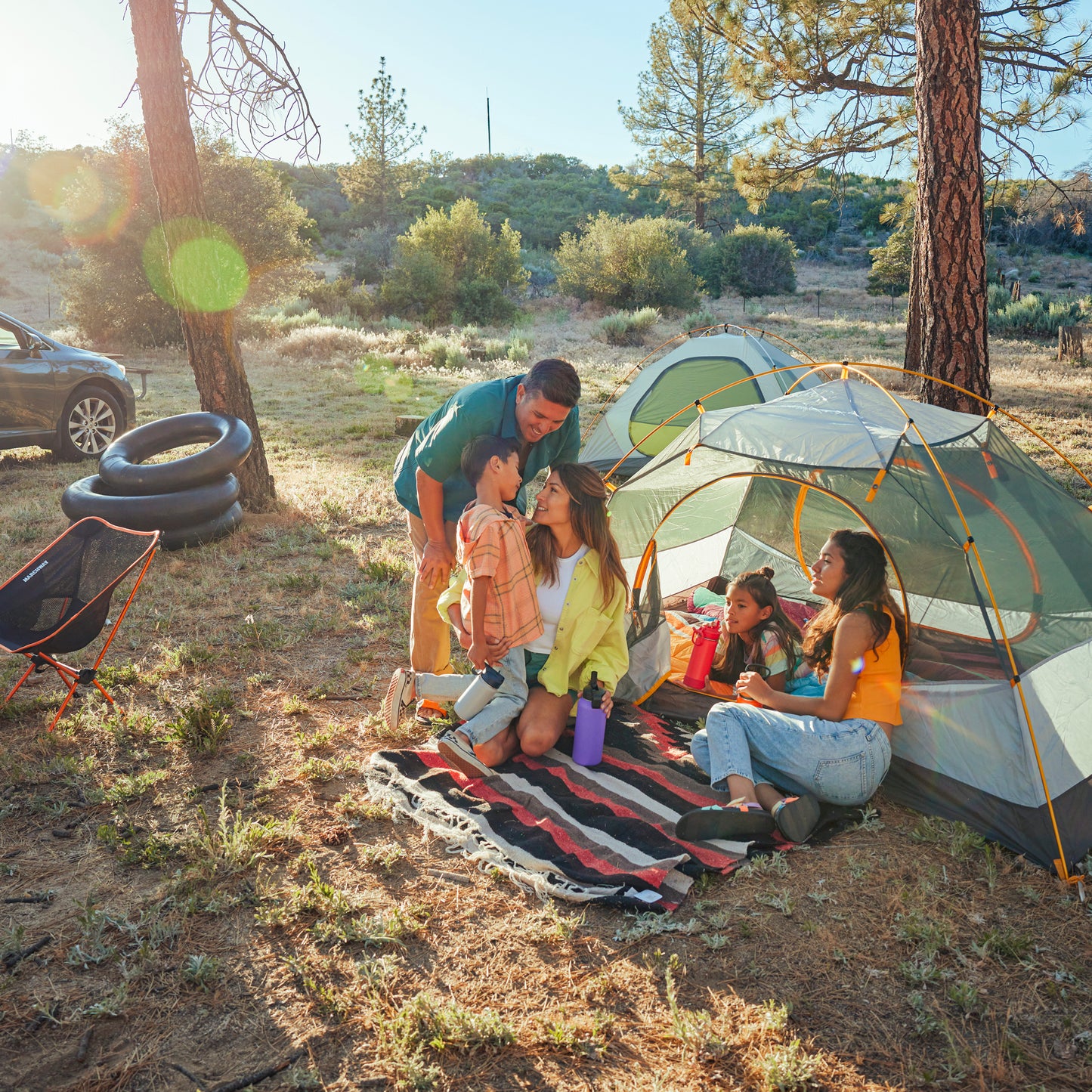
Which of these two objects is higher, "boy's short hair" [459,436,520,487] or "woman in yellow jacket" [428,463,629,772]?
"boy's short hair" [459,436,520,487]

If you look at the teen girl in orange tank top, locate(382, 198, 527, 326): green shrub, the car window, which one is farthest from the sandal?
locate(382, 198, 527, 326): green shrub

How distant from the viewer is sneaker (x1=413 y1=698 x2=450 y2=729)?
13.5ft

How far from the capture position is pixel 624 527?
509 centimetres

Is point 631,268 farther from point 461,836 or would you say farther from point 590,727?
point 461,836

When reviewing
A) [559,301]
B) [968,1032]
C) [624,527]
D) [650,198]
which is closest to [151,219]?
[559,301]

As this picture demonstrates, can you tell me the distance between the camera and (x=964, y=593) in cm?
354

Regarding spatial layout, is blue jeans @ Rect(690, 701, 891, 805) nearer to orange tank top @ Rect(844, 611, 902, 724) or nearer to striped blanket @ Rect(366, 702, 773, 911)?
orange tank top @ Rect(844, 611, 902, 724)

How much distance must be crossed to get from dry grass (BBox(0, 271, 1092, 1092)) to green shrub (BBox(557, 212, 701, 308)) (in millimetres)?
21884

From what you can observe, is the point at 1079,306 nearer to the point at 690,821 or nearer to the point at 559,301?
the point at 559,301

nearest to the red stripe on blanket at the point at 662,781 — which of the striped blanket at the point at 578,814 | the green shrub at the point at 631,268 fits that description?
the striped blanket at the point at 578,814

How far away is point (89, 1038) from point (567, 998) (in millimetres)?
1280

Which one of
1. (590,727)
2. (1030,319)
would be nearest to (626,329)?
(1030,319)

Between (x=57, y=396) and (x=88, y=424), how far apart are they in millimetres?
511

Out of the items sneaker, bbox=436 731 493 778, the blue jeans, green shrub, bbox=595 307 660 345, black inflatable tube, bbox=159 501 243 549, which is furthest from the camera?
green shrub, bbox=595 307 660 345
